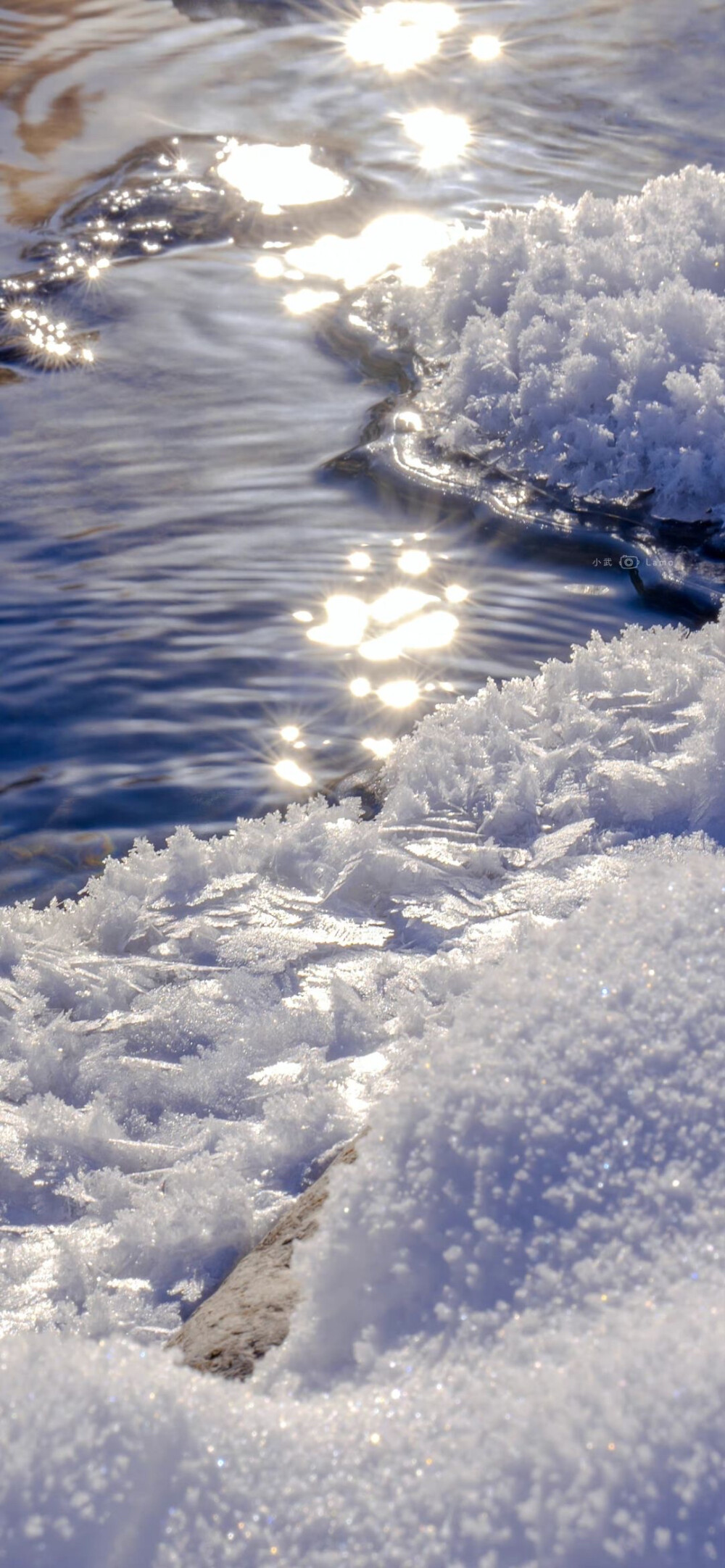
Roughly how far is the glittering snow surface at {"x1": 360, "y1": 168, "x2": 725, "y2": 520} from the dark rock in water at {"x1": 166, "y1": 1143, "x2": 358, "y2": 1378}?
2938 millimetres

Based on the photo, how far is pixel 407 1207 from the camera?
113 centimetres

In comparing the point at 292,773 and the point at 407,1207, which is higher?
the point at 407,1207

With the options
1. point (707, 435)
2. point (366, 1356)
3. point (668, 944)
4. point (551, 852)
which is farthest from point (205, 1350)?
point (707, 435)

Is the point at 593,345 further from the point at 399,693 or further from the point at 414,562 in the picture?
the point at 399,693

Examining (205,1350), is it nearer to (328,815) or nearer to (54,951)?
(54,951)

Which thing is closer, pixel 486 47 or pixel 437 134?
pixel 437 134

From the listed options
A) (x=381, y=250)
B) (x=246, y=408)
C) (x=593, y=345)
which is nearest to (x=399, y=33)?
(x=381, y=250)

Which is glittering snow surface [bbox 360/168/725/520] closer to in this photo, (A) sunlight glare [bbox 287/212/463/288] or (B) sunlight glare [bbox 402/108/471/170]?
(A) sunlight glare [bbox 287/212/463/288]

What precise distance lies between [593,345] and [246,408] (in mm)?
1234

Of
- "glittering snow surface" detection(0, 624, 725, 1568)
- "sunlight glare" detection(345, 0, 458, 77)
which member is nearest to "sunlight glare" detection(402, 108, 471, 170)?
"sunlight glare" detection(345, 0, 458, 77)

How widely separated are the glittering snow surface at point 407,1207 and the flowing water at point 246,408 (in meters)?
0.84

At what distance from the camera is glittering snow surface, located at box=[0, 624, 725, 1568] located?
2.86 feet

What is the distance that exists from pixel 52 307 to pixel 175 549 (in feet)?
6.45

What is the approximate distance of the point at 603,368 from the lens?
424cm
